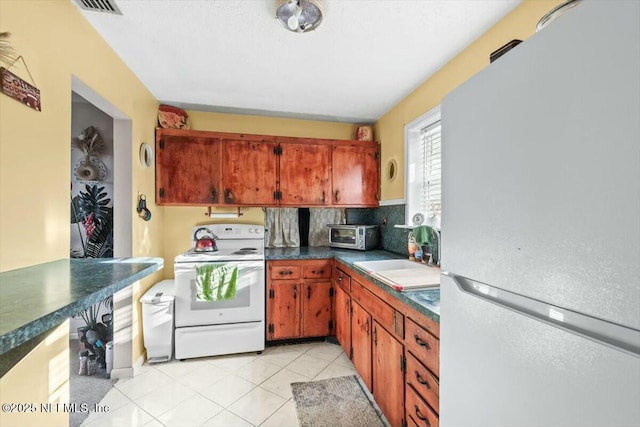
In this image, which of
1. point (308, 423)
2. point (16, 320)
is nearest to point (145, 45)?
point (16, 320)

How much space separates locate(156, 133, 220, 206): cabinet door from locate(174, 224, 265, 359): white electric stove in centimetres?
59

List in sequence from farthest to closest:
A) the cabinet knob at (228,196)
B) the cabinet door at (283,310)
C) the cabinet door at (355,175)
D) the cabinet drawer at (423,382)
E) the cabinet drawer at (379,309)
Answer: the cabinet door at (355,175) → the cabinet knob at (228,196) → the cabinet door at (283,310) → the cabinet drawer at (379,309) → the cabinet drawer at (423,382)

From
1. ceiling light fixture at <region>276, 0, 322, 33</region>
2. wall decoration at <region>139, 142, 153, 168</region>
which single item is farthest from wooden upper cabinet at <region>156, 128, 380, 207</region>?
ceiling light fixture at <region>276, 0, 322, 33</region>

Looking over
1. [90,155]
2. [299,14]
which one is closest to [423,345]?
[299,14]

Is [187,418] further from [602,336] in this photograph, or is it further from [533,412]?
[602,336]

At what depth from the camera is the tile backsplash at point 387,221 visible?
2.72m

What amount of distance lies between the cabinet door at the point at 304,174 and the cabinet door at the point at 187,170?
702 mm

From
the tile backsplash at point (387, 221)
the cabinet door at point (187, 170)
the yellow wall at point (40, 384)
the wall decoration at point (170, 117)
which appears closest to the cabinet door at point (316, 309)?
the tile backsplash at point (387, 221)

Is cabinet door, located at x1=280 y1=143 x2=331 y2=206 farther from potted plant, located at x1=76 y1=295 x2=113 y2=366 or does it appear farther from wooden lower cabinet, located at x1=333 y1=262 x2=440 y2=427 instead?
potted plant, located at x1=76 y1=295 x2=113 y2=366

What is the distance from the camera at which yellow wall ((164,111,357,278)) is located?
2.99 metres

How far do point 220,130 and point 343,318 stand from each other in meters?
2.36

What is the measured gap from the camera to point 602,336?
0.49 metres

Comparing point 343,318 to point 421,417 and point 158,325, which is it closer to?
point 421,417

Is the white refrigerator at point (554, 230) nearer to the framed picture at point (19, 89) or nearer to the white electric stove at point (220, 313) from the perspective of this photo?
the framed picture at point (19, 89)
